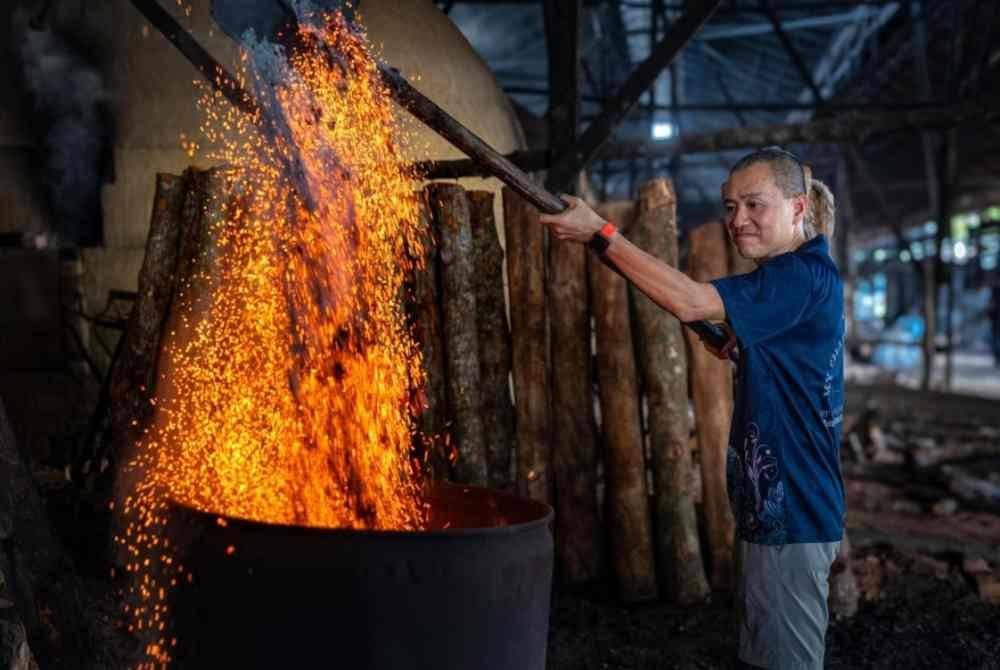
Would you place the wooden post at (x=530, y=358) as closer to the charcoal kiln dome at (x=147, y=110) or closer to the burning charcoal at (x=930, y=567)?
the burning charcoal at (x=930, y=567)

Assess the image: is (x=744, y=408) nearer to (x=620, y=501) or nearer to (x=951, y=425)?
(x=620, y=501)

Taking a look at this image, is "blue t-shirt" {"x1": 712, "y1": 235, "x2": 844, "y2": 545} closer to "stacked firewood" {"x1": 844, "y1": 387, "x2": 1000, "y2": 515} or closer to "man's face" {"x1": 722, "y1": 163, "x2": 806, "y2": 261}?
"man's face" {"x1": 722, "y1": 163, "x2": 806, "y2": 261}

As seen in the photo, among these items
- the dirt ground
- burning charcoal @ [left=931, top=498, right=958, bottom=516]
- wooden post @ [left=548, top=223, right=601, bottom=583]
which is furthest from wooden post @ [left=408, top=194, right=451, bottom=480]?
burning charcoal @ [left=931, top=498, right=958, bottom=516]

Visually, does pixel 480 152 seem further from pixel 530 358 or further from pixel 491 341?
pixel 530 358

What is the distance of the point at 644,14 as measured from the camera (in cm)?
1237

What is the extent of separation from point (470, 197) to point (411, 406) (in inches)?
41.0

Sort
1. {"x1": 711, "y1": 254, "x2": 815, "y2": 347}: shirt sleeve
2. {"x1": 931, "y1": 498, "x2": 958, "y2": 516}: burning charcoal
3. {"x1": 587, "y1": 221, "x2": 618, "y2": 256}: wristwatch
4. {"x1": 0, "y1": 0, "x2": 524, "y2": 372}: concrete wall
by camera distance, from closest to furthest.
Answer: {"x1": 711, "y1": 254, "x2": 815, "y2": 347}: shirt sleeve < {"x1": 587, "y1": 221, "x2": 618, "y2": 256}: wristwatch < {"x1": 931, "y1": 498, "x2": 958, "y2": 516}: burning charcoal < {"x1": 0, "y1": 0, "x2": 524, "y2": 372}: concrete wall

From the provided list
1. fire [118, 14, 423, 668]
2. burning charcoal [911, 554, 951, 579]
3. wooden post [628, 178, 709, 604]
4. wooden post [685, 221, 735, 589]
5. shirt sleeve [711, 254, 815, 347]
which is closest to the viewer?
shirt sleeve [711, 254, 815, 347]

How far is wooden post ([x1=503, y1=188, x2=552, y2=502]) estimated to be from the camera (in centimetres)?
443

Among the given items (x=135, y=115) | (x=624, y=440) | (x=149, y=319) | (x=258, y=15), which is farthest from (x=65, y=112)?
(x=624, y=440)

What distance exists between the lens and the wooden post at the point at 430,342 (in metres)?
4.16

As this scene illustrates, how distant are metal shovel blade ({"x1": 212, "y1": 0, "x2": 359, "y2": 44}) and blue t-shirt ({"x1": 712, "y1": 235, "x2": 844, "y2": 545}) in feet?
6.27

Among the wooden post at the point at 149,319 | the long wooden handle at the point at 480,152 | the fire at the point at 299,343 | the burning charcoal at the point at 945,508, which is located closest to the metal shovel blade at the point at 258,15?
the fire at the point at 299,343

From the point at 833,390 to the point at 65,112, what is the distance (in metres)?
6.34
